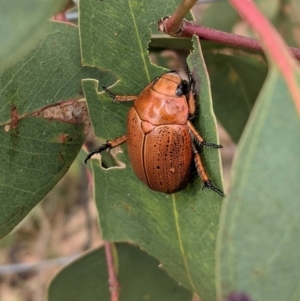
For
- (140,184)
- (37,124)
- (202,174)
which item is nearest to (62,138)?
(37,124)

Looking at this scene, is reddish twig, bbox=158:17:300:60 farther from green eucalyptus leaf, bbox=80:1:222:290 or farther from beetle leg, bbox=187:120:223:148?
beetle leg, bbox=187:120:223:148

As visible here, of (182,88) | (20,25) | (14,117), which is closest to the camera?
(20,25)

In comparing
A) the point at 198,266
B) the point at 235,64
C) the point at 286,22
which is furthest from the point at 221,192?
the point at 286,22

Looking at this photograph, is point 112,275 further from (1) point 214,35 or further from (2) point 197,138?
(1) point 214,35

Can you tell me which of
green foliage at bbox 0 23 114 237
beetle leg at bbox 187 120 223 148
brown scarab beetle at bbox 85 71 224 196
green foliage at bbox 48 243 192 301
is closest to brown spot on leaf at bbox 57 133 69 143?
green foliage at bbox 0 23 114 237

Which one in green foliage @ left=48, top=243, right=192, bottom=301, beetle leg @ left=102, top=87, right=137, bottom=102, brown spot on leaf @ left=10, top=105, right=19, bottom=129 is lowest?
green foliage @ left=48, top=243, right=192, bottom=301

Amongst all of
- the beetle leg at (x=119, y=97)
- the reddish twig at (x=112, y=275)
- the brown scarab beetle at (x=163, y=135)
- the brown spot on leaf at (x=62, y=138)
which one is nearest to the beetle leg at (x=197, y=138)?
the brown scarab beetle at (x=163, y=135)

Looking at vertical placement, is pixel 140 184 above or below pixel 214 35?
below
